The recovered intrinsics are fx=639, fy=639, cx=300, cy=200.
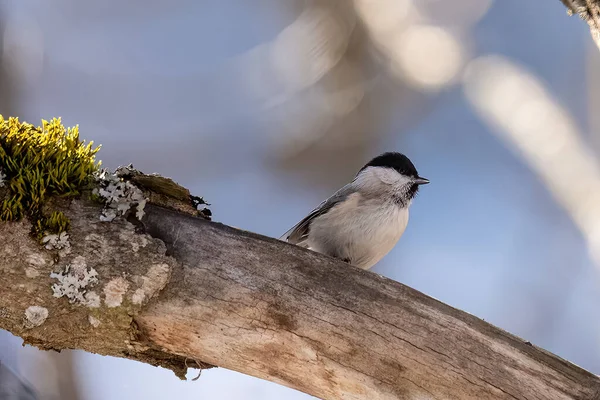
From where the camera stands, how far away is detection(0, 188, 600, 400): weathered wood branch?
154 cm

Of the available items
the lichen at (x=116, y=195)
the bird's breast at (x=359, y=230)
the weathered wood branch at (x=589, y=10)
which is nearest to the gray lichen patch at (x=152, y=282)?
the lichen at (x=116, y=195)

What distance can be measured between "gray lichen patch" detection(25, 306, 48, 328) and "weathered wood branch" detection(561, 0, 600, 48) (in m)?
1.60

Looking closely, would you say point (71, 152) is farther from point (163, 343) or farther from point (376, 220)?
point (376, 220)

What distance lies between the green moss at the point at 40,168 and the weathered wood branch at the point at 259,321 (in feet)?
0.14

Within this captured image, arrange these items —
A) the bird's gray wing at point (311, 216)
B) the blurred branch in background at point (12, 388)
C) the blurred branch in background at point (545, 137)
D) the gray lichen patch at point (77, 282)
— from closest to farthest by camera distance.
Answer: the gray lichen patch at point (77, 282), the blurred branch in background at point (12, 388), the bird's gray wing at point (311, 216), the blurred branch in background at point (545, 137)

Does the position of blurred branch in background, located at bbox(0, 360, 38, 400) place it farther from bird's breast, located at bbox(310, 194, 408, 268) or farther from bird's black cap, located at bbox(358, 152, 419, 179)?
bird's black cap, located at bbox(358, 152, 419, 179)

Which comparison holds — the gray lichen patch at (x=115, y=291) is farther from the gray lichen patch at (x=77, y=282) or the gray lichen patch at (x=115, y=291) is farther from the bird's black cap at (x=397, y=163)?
the bird's black cap at (x=397, y=163)

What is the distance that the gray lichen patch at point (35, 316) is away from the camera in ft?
4.91

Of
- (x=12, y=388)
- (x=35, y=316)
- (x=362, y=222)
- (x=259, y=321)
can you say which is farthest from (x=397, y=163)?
(x=12, y=388)

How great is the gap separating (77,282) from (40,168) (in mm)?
302

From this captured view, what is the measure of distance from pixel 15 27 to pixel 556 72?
140 inches

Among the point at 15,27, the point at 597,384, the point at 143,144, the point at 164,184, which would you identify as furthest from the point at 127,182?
the point at 15,27

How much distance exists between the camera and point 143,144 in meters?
4.29

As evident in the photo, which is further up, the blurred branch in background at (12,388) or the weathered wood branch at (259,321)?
the weathered wood branch at (259,321)
